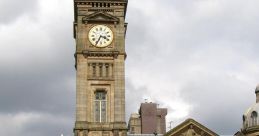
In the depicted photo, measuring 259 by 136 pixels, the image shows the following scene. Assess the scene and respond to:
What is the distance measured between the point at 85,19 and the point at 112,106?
12.3m

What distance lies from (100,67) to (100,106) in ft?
17.0

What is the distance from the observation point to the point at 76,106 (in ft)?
289

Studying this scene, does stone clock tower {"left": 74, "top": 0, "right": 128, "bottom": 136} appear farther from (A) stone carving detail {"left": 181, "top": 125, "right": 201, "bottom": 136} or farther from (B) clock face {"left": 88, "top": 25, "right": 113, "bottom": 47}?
(A) stone carving detail {"left": 181, "top": 125, "right": 201, "bottom": 136}

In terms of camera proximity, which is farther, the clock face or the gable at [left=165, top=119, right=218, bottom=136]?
the clock face

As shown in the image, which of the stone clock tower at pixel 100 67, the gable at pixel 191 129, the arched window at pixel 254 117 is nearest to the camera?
the gable at pixel 191 129

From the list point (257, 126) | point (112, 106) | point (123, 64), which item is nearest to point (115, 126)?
point (112, 106)

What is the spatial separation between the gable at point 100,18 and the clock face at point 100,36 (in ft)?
3.09

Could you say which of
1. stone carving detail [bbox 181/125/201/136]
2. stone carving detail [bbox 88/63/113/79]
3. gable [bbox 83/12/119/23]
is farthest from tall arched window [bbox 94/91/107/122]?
stone carving detail [bbox 181/125/201/136]

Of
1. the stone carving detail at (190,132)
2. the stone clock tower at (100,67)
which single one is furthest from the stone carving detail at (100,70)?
the stone carving detail at (190,132)

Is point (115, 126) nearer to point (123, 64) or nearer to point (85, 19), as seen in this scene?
point (123, 64)

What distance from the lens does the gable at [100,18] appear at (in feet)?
299

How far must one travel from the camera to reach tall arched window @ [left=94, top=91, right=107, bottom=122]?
8869 centimetres

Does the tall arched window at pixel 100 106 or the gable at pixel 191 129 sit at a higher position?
the tall arched window at pixel 100 106

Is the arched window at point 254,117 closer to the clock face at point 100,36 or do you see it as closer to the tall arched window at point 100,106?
the tall arched window at point 100,106
